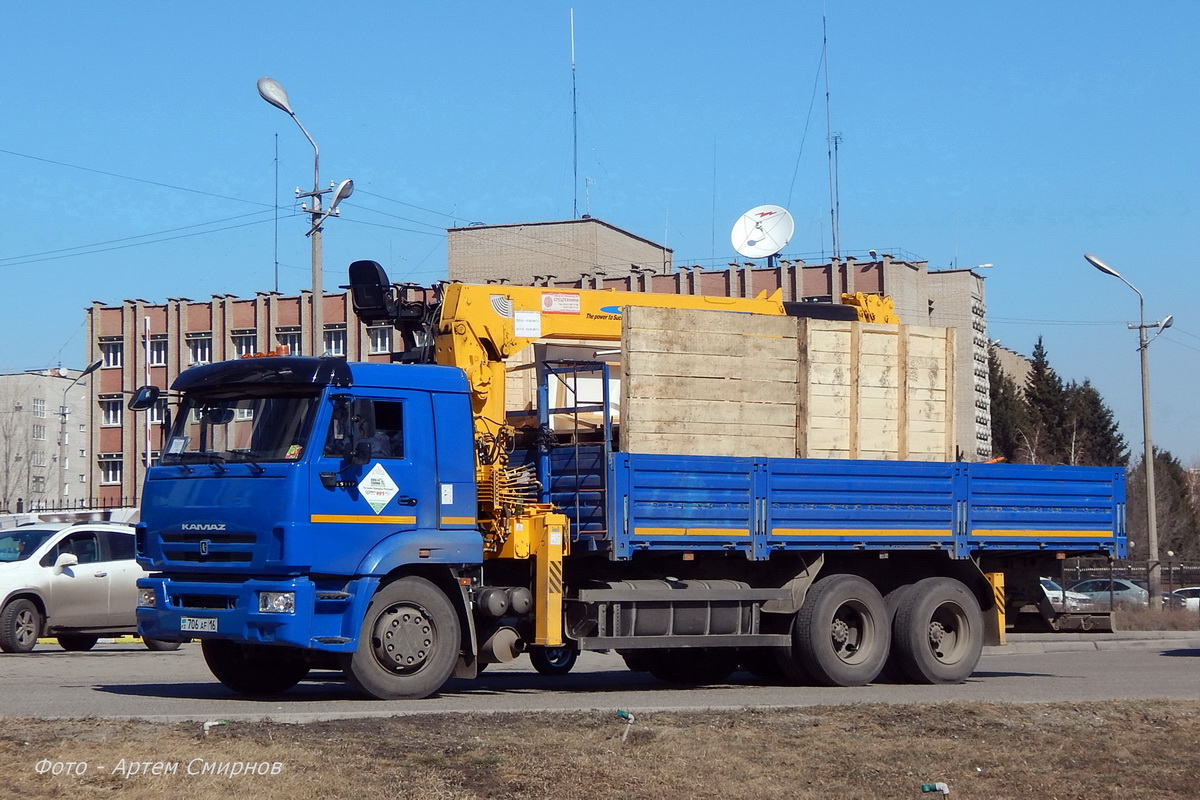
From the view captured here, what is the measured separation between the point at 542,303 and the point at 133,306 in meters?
62.0

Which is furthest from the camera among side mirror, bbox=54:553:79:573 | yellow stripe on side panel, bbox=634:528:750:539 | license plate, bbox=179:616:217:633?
side mirror, bbox=54:553:79:573

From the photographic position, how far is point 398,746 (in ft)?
30.1

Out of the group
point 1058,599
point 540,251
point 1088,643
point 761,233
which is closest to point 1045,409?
point 540,251

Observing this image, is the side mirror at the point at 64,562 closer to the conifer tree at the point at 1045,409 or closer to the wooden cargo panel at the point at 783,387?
the wooden cargo panel at the point at 783,387

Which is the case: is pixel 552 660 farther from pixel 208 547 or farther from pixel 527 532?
pixel 208 547

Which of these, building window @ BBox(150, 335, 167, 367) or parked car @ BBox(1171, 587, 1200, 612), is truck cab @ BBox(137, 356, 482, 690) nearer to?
parked car @ BBox(1171, 587, 1200, 612)

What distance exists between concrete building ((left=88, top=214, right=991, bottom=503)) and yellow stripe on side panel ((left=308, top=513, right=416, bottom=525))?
50484 millimetres

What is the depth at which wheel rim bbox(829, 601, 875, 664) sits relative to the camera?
15.6 meters

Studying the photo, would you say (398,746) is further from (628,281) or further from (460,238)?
(460,238)

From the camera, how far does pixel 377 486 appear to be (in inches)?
500

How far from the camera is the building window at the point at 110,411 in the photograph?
240ft

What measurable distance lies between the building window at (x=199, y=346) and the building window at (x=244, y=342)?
121 centimetres

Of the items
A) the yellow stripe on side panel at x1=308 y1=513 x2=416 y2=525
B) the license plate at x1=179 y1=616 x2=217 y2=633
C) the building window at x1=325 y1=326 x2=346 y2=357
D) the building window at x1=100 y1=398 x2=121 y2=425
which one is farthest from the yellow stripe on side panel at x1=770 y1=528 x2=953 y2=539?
the building window at x1=100 y1=398 x2=121 y2=425

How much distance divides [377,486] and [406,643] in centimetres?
135
